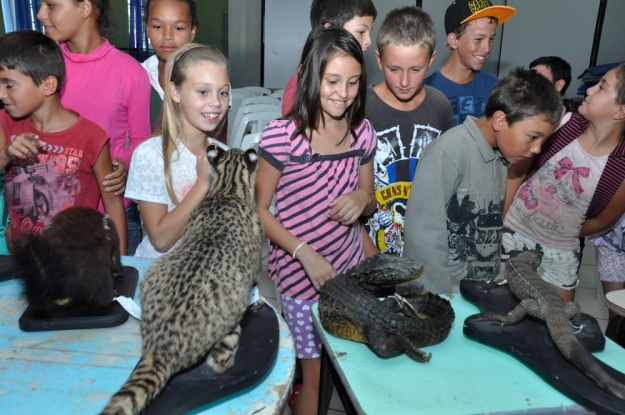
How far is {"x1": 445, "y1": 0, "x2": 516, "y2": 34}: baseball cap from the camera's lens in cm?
305

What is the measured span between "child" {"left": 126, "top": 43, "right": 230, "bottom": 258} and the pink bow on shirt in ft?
5.78

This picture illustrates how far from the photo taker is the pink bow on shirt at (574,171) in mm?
2424

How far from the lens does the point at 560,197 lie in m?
2.44

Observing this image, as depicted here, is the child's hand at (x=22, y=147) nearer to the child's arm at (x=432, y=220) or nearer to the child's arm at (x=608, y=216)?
the child's arm at (x=432, y=220)

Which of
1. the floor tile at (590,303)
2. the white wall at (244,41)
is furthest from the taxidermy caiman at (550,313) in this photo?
the white wall at (244,41)

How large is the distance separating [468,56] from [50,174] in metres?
2.54

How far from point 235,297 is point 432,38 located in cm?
185

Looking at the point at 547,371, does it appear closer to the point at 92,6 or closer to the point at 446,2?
the point at 92,6

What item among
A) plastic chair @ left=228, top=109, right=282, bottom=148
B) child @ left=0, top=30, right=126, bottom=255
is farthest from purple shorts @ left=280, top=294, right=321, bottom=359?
plastic chair @ left=228, top=109, right=282, bottom=148

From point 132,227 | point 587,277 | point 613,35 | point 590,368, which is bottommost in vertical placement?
A: point 587,277

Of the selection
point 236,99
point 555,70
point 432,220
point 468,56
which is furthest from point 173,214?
point 236,99

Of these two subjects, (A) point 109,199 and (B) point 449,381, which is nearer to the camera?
(B) point 449,381

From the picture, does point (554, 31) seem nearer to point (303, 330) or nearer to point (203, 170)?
point (303, 330)

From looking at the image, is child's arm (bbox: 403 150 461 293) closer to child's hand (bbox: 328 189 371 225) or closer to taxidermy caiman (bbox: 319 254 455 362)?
child's hand (bbox: 328 189 371 225)
